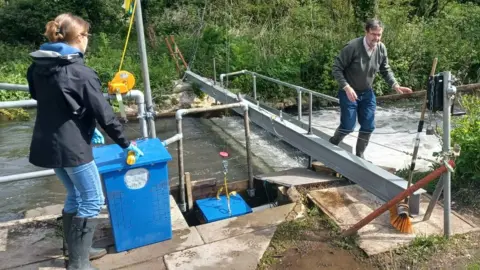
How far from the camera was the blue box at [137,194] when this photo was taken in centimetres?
365

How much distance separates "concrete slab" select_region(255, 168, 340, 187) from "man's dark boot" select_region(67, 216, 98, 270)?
7.91ft

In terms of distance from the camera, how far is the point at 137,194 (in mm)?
3771

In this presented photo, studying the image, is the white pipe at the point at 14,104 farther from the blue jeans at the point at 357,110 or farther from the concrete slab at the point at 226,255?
the blue jeans at the point at 357,110

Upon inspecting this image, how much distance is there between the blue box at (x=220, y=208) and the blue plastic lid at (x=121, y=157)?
130 cm

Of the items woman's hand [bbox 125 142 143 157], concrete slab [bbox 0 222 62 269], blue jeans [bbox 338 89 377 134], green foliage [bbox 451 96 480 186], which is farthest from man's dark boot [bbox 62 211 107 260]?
green foliage [bbox 451 96 480 186]

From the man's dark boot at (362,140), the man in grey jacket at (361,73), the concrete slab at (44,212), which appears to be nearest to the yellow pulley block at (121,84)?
the concrete slab at (44,212)

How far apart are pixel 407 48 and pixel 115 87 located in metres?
11.1

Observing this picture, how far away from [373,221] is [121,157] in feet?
7.79

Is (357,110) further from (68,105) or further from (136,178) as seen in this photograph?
(68,105)

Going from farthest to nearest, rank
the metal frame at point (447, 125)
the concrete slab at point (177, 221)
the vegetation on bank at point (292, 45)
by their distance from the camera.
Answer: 1. the vegetation on bank at point (292, 45)
2. the concrete slab at point (177, 221)
3. the metal frame at point (447, 125)

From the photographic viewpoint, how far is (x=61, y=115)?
3.09 m

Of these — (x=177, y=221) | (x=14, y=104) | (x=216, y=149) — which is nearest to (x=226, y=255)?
(x=177, y=221)

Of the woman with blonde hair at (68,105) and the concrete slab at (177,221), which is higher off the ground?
the woman with blonde hair at (68,105)

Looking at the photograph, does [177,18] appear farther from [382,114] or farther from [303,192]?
[303,192]
